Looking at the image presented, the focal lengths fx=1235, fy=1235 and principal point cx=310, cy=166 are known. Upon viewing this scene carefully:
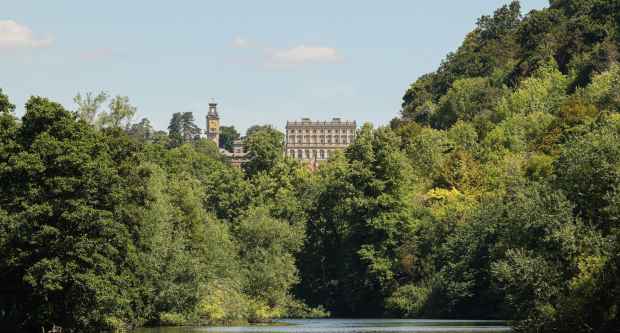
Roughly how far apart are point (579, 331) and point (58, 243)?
72.8 ft

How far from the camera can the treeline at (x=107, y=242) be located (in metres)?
53.1

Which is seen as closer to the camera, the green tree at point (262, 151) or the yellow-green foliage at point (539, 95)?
the yellow-green foliage at point (539, 95)

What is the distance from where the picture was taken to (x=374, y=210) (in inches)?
3890

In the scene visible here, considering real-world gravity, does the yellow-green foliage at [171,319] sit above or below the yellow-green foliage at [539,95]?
below

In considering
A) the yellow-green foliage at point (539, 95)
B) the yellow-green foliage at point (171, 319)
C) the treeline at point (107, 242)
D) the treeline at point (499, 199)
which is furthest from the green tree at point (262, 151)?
the yellow-green foliage at point (171, 319)

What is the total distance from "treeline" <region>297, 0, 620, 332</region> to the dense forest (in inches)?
7.0

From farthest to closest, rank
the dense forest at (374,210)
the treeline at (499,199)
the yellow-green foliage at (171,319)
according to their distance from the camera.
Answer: the yellow-green foliage at (171,319)
the dense forest at (374,210)
the treeline at (499,199)

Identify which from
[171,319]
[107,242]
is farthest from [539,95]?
[107,242]

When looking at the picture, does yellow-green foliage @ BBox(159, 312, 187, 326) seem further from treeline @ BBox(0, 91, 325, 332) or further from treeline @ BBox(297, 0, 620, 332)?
treeline @ BBox(297, 0, 620, 332)

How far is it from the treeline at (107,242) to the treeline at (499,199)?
10756mm

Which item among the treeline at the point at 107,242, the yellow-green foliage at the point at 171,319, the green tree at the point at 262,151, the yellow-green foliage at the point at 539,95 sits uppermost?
the yellow-green foliage at the point at 539,95

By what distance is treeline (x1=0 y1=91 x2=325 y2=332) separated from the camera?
53.1 metres

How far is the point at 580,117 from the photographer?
9400 centimetres

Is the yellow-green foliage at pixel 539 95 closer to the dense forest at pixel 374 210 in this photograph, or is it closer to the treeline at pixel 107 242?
the dense forest at pixel 374 210
